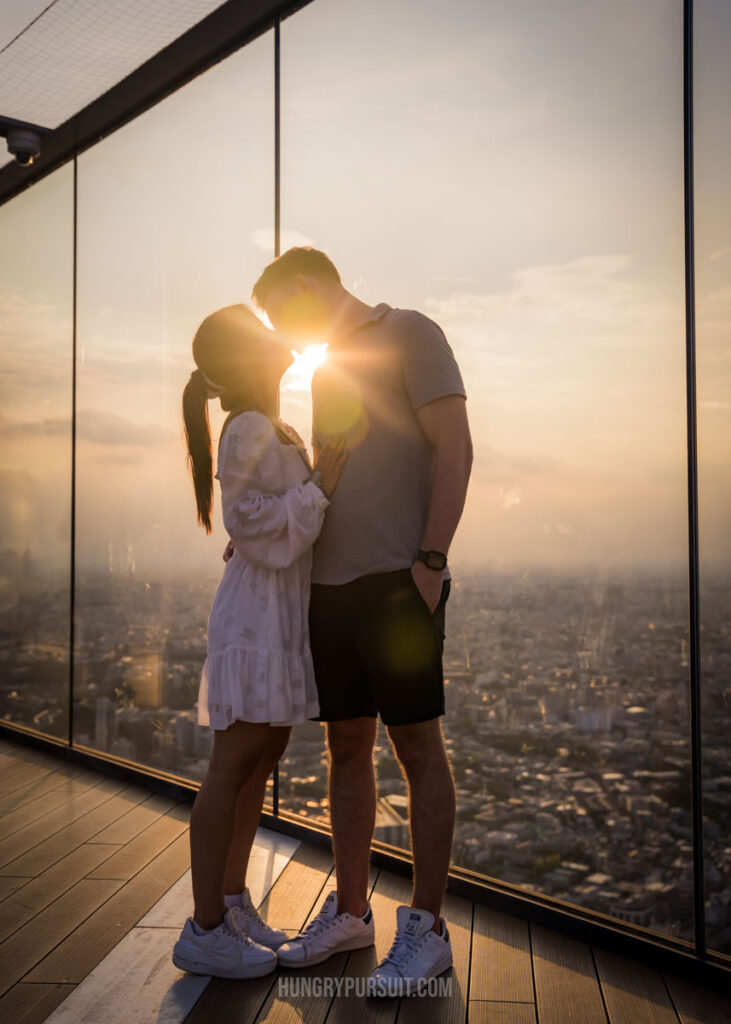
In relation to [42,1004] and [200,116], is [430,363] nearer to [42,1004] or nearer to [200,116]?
[42,1004]

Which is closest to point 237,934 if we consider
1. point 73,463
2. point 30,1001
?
point 30,1001

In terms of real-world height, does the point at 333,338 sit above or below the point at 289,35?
below

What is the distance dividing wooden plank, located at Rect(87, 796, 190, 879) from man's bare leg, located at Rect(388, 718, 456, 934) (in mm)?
939

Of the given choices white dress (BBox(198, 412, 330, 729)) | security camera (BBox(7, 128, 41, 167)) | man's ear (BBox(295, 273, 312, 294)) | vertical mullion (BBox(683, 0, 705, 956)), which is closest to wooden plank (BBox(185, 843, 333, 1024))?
white dress (BBox(198, 412, 330, 729))

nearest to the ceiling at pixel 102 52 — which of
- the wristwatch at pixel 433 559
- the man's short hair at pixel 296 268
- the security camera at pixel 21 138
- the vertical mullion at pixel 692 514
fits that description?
the security camera at pixel 21 138

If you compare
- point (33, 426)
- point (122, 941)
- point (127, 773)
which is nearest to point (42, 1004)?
point (122, 941)

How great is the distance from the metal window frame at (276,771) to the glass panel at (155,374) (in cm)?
6

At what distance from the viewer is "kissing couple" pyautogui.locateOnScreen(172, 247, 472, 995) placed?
162 cm

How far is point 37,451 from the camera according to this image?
395cm

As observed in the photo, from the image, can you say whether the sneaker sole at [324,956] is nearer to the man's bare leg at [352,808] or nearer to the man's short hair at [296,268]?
the man's bare leg at [352,808]

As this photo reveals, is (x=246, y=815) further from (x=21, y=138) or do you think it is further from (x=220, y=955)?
(x=21, y=138)

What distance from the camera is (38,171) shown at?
12.7ft

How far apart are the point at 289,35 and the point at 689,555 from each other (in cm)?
210

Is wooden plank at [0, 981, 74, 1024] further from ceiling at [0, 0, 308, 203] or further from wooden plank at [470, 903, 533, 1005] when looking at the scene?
ceiling at [0, 0, 308, 203]
